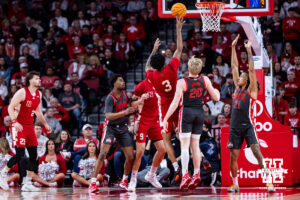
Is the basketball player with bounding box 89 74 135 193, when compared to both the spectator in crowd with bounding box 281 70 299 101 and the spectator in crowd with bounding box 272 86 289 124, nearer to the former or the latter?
the spectator in crowd with bounding box 272 86 289 124

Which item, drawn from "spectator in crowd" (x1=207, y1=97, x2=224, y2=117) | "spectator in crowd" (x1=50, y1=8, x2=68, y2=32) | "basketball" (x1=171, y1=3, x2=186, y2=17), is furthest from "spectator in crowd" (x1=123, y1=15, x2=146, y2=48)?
"basketball" (x1=171, y1=3, x2=186, y2=17)

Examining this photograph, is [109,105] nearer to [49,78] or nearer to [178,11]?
[178,11]

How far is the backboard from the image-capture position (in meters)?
11.3

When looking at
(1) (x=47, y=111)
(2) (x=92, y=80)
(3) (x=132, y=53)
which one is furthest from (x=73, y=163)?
(3) (x=132, y=53)

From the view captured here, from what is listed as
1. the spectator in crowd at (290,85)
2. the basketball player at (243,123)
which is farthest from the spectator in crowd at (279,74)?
the basketball player at (243,123)

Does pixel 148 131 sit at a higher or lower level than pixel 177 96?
lower

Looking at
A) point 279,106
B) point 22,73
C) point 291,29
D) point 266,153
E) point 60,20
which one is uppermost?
point 60,20

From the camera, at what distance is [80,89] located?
17125mm

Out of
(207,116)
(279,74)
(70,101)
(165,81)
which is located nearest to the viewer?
(165,81)

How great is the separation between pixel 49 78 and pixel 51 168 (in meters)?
4.80

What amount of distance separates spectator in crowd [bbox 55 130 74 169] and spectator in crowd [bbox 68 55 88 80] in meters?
3.55

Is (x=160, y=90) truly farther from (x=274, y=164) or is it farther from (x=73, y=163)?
(x=73, y=163)

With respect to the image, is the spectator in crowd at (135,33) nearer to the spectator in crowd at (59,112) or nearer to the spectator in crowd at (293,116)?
the spectator in crowd at (59,112)

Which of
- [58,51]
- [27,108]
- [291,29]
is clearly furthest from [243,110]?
[58,51]
